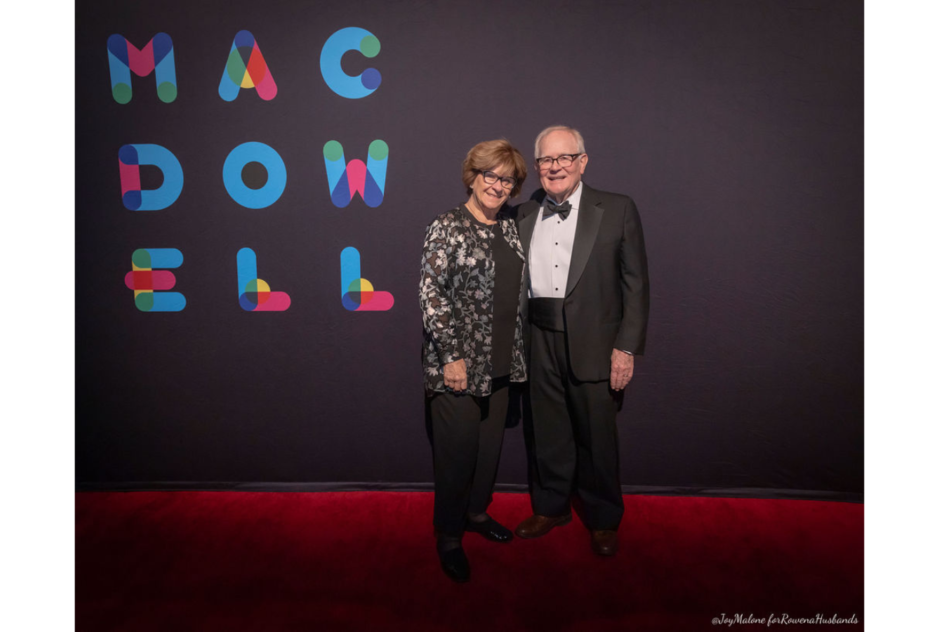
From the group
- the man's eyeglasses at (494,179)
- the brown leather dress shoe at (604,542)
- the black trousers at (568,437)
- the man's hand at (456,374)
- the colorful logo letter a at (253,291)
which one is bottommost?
the brown leather dress shoe at (604,542)

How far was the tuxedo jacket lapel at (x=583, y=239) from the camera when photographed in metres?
2.03

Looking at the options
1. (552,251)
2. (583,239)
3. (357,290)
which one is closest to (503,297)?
(552,251)

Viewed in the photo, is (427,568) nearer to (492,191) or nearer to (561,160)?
(492,191)

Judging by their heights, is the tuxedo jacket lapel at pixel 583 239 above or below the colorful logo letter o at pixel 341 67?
below

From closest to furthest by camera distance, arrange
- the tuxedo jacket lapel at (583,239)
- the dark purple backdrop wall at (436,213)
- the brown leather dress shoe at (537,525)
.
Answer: the tuxedo jacket lapel at (583,239), the brown leather dress shoe at (537,525), the dark purple backdrop wall at (436,213)

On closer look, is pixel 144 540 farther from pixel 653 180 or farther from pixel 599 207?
pixel 653 180

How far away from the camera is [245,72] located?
2.50 metres

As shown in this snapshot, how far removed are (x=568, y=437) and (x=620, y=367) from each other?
453 mm

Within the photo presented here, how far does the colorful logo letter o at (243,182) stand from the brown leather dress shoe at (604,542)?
246cm

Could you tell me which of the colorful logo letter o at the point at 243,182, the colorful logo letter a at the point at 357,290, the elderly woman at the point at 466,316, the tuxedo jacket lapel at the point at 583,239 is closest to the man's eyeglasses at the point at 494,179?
the elderly woman at the point at 466,316

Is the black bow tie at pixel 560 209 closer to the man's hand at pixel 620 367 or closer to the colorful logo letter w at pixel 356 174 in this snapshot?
the man's hand at pixel 620 367

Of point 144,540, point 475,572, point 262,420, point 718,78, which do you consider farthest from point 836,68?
point 144,540

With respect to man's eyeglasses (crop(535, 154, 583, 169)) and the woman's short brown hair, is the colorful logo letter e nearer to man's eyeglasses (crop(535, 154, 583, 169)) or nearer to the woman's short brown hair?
the woman's short brown hair
